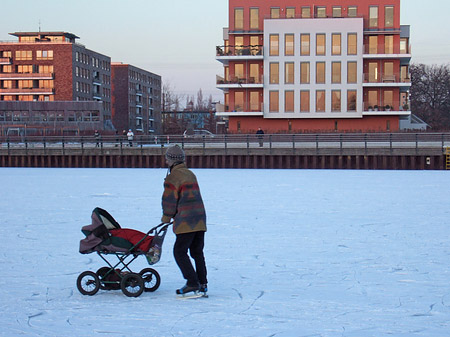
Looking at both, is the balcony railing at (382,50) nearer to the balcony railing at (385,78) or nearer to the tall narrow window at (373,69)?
the tall narrow window at (373,69)

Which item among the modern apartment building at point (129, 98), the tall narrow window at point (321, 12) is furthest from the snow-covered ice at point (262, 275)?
the modern apartment building at point (129, 98)

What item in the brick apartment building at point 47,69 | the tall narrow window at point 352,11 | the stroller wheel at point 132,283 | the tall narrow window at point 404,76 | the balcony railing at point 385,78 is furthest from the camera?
the brick apartment building at point 47,69

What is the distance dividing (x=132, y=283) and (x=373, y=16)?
53.5 meters

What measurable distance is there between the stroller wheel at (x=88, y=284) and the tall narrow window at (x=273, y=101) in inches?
1946

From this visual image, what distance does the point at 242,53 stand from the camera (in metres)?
55.4

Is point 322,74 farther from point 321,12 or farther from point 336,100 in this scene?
point 321,12

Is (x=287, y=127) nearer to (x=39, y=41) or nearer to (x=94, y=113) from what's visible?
(x=94, y=113)

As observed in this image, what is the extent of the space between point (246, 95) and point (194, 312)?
50.7 m

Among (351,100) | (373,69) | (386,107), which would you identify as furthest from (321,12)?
(386,107)

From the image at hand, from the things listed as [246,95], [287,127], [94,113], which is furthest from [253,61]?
[94,113]

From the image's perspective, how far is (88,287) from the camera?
7.12m

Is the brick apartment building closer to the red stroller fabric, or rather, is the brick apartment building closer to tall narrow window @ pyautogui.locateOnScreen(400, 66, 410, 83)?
tall narrow window @ pyautogui.locateOnScreen(400, 66, 410, 83)

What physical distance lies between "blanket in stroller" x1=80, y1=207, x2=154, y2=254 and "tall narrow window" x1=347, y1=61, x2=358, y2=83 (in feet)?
165

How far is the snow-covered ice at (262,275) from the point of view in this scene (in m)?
6.00
